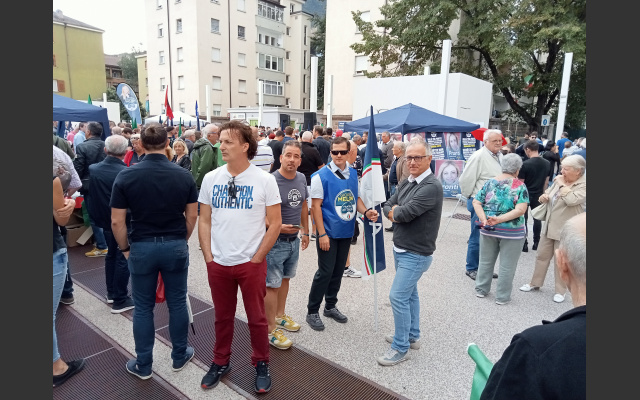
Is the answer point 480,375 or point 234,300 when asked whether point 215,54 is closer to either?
point 234,300

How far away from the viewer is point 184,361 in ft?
10.7

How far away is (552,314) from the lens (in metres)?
4.50

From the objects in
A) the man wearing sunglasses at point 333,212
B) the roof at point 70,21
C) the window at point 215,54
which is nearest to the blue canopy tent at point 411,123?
the man wearing sunglasses at point 333,212

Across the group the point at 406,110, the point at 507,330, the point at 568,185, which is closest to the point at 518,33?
the point at 406,110

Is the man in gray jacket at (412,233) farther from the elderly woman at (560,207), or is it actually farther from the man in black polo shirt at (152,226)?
the elderly woman at (560,207)

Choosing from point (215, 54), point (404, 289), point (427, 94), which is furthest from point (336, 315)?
point (215, 54)

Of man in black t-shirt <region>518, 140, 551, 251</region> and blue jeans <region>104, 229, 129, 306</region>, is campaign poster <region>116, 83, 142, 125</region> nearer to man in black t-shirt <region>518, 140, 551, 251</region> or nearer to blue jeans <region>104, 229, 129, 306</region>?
blue jeans <region>104, 229, 129, 306</region>

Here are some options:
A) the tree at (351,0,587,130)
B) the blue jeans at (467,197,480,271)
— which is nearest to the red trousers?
the blue jeans at (467,197,480,271)

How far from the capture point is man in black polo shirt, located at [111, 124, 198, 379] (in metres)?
2.82

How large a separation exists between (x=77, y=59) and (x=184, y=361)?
4588cm

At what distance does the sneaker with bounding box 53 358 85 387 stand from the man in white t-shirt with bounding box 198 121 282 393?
3.66ft

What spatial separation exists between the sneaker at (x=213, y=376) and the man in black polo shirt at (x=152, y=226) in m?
0.47

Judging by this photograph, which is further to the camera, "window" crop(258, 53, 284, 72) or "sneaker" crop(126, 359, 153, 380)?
"window" crop(258, 53, 284, 72)

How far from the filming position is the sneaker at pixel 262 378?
2922 mm
